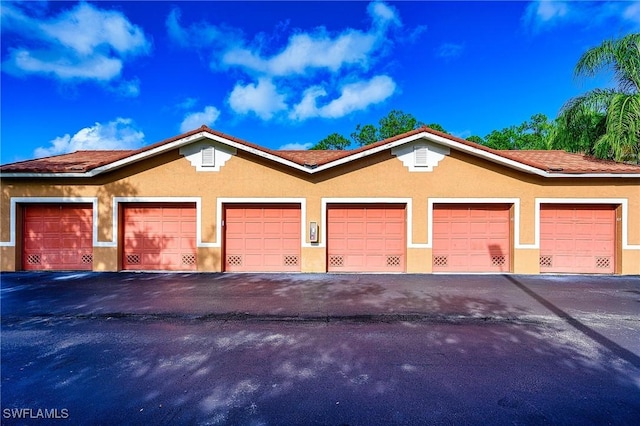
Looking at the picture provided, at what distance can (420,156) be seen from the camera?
9711 mm

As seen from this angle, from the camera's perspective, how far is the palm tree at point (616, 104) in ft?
32.1

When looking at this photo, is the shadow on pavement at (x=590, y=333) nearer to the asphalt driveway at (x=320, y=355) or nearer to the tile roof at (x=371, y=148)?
the asphalt driveway at (x=320, y=355)

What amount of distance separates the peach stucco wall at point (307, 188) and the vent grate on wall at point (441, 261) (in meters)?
0.32

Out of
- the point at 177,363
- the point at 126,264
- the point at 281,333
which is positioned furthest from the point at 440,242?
the point at 126,264

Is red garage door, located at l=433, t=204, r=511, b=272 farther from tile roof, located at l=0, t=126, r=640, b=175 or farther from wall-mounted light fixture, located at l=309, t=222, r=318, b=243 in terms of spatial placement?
wall-mounted light fixture, located at l=309, t=222, r=318, b=243

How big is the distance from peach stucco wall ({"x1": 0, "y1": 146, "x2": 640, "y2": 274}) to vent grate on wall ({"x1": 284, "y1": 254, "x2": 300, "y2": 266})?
0.30m

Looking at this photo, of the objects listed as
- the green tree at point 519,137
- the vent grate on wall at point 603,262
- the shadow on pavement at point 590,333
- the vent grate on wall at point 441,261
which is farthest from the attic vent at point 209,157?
the green tree at point 519,137

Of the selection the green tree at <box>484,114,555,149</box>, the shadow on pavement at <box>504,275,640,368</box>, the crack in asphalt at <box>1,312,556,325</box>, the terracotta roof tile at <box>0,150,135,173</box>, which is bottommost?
the crack in asphalt at <box>1,312,556,325</box>

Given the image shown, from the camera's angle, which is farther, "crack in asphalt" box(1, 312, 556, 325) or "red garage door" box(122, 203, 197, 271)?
"red garage door" box(122, 203, 197, 271)

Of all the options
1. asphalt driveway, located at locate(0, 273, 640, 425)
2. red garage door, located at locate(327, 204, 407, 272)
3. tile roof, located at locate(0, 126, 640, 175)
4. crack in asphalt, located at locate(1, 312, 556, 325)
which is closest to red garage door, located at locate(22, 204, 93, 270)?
tile roof, located at locate(0, 126, 640, 175)

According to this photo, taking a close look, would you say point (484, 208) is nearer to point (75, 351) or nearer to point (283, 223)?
point (283, 223)

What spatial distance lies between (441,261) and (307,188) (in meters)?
4.86

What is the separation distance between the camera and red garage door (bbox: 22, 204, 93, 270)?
9.96 m

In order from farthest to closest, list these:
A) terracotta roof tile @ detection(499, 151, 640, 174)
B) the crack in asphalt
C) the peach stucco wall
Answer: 1. the peach stucco wall
2. terracotta roof tile @ detection(499, 151, 640, 174)
3. the crack in asphalt
